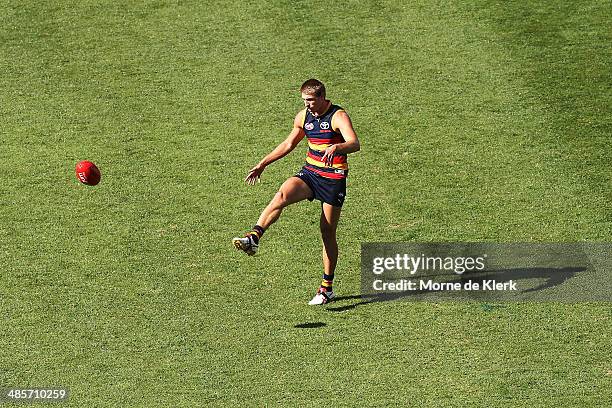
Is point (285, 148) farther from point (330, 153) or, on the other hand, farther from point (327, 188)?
point (330, 153)

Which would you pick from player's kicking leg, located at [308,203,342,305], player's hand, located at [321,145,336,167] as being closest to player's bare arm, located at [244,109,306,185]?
player's kicking leg, located at [308,203,342,305]

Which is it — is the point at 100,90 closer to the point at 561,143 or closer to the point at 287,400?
the point at 561,143

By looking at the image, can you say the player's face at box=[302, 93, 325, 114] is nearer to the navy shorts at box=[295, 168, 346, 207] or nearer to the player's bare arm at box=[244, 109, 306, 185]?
the player's bare arm at box=[244, 109, 306, 185]

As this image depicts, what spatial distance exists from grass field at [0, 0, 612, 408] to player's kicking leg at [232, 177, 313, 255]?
114 cm

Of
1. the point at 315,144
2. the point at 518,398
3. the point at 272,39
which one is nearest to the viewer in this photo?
the point at 518,398

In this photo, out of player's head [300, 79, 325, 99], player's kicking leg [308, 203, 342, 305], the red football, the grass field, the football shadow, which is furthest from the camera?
the red football

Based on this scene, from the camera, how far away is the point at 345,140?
1398 centimetres

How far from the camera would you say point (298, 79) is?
68.0 ft

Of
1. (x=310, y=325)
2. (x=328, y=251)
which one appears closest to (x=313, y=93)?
(x=328, y=251)

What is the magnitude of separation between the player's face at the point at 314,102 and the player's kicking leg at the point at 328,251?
1153mm

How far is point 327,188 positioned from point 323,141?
1.87ft

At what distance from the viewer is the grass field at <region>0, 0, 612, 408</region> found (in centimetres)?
1306

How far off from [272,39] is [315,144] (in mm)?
7832

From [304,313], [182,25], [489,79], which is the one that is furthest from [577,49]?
[304,313]
